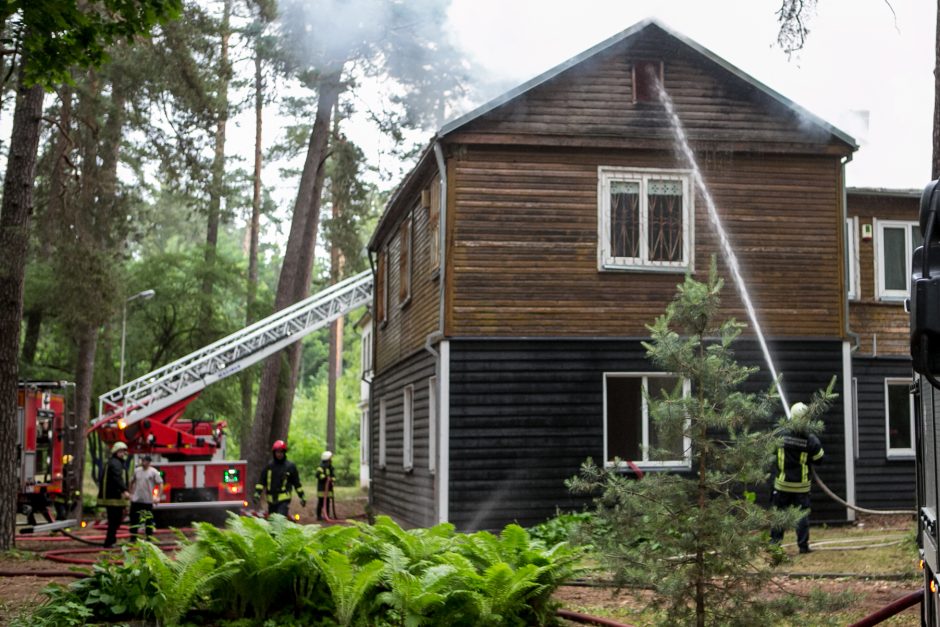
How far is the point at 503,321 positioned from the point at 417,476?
3.93m

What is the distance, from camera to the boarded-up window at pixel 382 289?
25.5 metres

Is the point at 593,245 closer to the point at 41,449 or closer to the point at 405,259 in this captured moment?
the point at 405,259

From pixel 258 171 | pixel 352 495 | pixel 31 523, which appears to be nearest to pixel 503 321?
pixel 31 523

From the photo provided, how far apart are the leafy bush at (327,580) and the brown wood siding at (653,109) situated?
356 inches

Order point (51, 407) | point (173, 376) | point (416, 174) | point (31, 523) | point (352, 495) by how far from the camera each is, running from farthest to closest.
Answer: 1. point (352, 495)
2. point (173, 376)
3. point (51, 407)
4. point (31, 523)
5. point (416, 174)

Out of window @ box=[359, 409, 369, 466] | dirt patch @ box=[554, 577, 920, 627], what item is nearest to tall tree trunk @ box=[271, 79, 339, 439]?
window @ box=[359, 409, 369, 466]

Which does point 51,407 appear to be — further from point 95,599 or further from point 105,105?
point 95,599

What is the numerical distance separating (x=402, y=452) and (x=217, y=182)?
10.8 metres

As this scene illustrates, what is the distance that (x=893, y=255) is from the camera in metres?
21.0

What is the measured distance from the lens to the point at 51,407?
23.4 metres

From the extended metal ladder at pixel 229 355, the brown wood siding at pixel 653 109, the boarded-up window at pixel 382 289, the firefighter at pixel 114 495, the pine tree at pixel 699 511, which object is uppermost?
the brown wood siding at pixel 653 109

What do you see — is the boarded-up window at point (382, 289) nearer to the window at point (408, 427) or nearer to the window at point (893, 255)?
the window at point (408, 427)

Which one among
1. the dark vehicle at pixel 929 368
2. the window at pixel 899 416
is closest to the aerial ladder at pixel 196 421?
the window at pixel 899 416

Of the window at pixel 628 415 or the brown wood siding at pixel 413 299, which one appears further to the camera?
the brown wood siding at pixel 413 299
